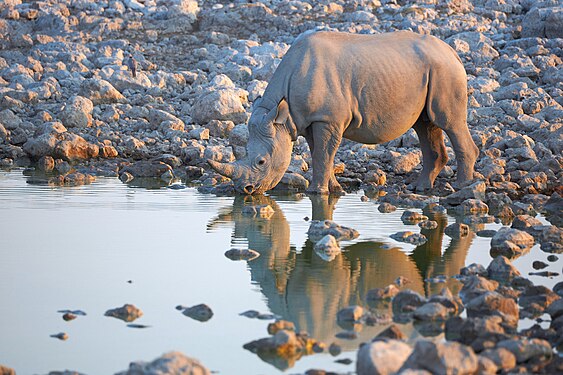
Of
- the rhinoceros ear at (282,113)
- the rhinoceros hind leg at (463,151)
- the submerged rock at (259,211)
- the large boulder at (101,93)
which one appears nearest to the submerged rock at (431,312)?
the submerged rock at (259,211)

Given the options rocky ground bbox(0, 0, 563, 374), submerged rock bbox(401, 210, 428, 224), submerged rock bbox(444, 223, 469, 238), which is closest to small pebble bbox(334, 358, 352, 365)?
rocky ground bbox(0, 0, 563, 374)

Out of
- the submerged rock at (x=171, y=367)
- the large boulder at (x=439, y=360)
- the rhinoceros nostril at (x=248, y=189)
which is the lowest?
the rhinoceros nostril at (x=248, y=189)

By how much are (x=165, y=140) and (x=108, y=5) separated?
13.5 m

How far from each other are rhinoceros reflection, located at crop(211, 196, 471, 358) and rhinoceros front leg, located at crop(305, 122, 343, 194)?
2223mm

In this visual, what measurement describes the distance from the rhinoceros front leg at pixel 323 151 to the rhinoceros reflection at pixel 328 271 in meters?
2.22

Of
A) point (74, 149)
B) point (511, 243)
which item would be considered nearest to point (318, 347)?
point (511, 243)

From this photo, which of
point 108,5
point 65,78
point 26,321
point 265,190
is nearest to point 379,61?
point 265,190

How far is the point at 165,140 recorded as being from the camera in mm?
17078

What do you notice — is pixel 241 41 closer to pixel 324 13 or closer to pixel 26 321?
pixel 324 13

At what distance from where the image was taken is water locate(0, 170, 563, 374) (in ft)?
18.1

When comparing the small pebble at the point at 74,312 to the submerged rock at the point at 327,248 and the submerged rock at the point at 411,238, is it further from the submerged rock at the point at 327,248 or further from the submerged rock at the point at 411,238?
the submerged rock at the point at 411,238

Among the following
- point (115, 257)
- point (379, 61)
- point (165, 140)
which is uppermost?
point (379, 61)

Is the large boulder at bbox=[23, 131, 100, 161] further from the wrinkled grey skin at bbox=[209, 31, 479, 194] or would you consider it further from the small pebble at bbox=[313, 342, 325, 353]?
the small pebble at bbox=[313, 342, 325, 353]

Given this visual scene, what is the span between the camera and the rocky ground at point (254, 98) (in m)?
6.92
